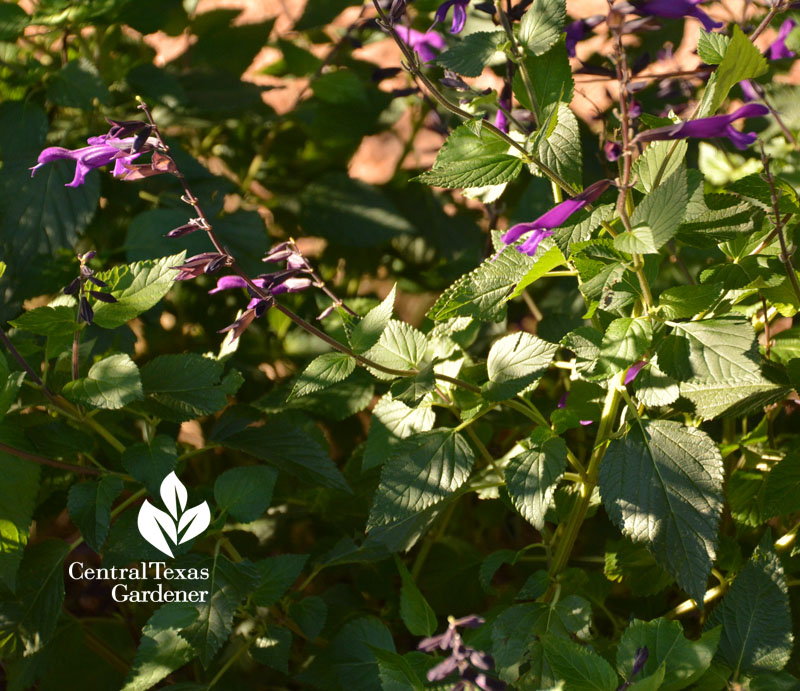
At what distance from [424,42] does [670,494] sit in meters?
0.81

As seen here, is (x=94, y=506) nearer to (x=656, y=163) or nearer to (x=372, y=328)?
(x=372, y=328)

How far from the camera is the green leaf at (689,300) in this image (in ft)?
2.19

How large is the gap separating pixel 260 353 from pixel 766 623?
2.79 feet

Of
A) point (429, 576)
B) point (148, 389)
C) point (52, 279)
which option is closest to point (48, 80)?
point (52, 279)

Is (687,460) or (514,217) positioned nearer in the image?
(687,460)

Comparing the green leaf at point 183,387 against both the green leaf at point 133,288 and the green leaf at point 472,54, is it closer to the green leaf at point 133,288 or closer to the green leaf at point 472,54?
the green leaf at point 133,288

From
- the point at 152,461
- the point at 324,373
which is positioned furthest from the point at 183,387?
the point at 324,373

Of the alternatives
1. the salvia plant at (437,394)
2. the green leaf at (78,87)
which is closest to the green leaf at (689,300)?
the salvia plant at (437,394)

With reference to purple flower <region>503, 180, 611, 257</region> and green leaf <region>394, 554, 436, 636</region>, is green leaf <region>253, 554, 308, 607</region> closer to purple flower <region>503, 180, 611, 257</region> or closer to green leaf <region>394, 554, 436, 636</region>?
green leaf <region>394, 554, 436, 636</region>

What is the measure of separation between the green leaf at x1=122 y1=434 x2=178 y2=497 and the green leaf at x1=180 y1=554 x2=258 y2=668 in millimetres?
98

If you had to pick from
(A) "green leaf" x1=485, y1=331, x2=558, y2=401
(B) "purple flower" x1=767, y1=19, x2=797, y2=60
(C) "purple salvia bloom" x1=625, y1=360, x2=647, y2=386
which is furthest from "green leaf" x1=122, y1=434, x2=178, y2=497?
(B) "purple flower" x1=767, y1=19, x2=797, y2=60

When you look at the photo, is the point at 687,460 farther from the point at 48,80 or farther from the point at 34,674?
the point at 48,80

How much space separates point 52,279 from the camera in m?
1.19

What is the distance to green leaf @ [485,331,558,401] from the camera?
2.40 ft
